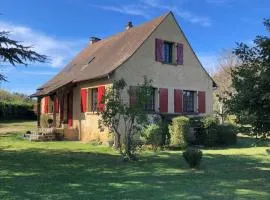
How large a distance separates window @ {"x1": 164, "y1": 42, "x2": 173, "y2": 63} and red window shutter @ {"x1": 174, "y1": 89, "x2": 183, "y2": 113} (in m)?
1.83

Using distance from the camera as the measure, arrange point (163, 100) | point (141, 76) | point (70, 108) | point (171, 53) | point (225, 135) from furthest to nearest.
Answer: point (70, 108)
point (171, 53)
point (163, 100)
point (141, 76)
point (225, 135)

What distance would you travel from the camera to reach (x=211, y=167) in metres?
14.7

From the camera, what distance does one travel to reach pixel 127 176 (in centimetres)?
1253

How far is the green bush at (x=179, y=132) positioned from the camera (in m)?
21.5

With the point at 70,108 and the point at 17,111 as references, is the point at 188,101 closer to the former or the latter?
the point at 70,108

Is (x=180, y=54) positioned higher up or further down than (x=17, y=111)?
higher up

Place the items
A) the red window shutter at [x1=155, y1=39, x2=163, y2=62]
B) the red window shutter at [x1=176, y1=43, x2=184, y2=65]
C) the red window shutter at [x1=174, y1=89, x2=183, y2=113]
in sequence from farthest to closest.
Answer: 1. the red window shutter at [x1=176, y1=43, x2=184, y2=65]
2. the red window shutter at [x1=174, y1=89, x2=183, y2=113]
3. the red window shutter at [x1=155, y1=39, x2=163, y2=62]

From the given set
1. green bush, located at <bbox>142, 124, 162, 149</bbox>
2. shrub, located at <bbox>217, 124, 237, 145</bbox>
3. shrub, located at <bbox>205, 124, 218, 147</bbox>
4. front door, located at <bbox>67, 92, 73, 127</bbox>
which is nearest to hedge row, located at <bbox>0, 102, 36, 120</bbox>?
front door, located at <bbox>67, 92, 73, 127</bbox>

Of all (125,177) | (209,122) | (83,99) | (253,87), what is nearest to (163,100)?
(209,122)

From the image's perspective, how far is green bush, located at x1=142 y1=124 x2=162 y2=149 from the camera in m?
20.4

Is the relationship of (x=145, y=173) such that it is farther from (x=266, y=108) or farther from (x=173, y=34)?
(x=173, y=34)

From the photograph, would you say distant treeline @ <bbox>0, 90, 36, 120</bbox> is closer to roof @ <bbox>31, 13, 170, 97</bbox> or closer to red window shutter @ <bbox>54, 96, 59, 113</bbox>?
roof @ <bbox>31, 13, 170, 97</bbox>

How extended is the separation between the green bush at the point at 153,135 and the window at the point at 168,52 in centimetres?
614

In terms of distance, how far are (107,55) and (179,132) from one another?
7.53 m
